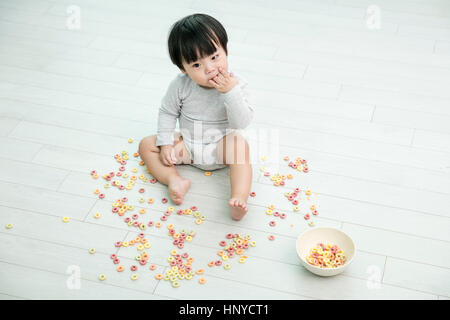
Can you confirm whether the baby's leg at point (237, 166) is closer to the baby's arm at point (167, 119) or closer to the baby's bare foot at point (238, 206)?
the baby's bare foot at point (238, 206)

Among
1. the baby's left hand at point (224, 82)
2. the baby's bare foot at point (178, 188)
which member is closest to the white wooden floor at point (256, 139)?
the baby's bare foot at point (178, 188)

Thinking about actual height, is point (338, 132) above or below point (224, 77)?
below

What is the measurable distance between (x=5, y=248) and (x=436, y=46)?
1.94 m

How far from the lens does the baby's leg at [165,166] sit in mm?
1721

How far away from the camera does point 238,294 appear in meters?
1.46

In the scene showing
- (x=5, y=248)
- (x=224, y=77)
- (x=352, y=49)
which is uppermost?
(x=224, y=77)

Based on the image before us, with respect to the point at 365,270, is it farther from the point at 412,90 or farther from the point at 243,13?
the point at 243,13

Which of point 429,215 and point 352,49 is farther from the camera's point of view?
point 352,49

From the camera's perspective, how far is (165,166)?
1.79 m

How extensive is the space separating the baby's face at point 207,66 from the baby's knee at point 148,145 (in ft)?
0.96

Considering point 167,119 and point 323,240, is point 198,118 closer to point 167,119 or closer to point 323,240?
point 167,119

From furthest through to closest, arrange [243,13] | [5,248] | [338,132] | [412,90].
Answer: [243,13], [412,90], [338,132], [5,248]

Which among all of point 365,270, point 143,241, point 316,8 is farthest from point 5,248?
point 316,8

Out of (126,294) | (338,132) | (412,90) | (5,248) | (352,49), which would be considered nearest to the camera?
(126,294)
